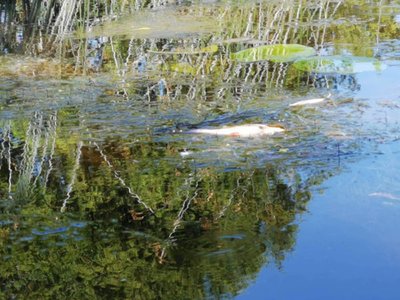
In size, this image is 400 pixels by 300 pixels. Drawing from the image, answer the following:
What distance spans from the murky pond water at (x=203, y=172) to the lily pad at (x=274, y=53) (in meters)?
0.01

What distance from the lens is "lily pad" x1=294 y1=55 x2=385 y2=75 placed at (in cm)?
437

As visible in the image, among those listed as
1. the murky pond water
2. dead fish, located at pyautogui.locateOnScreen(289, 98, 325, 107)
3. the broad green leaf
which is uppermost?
the broad green leaf

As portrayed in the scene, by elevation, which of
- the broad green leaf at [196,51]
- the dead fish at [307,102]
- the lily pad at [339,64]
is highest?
the lily pad at [339,64]

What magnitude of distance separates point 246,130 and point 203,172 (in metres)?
0.47

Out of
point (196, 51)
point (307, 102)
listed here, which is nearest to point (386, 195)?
point (307, 102)

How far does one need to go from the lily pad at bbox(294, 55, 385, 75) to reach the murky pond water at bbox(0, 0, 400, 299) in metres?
0.01

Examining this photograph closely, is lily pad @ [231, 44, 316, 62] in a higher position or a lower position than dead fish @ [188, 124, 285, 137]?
higher

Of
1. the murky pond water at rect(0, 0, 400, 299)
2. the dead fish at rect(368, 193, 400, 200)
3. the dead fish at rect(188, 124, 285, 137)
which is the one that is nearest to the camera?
the murky pond water at rect(0, 0, 400, 299)

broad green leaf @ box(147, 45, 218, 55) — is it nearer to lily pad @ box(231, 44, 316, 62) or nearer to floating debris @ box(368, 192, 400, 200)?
lily pad @ box(231, 44, 316, 62)

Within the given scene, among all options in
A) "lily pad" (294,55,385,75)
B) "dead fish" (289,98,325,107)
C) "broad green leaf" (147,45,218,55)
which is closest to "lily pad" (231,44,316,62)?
"lily pad" (294,55,385,75)

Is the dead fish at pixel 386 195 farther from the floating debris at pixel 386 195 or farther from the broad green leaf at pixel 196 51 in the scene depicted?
the broad green leaf at pixel 196 51

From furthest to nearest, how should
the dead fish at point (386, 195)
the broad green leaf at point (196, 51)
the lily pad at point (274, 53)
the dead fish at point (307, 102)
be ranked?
the broad green leaf at point (196, 51) < the lily pad at point (274, 53) < the dead fish at point (307, 102) < the dead fish at point (386, 195)

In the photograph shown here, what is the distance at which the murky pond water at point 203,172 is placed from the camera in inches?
85.2

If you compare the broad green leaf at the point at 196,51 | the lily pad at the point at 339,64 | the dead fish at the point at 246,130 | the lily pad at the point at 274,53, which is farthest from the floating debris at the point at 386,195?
the broad green leaf at the point at 196,51
